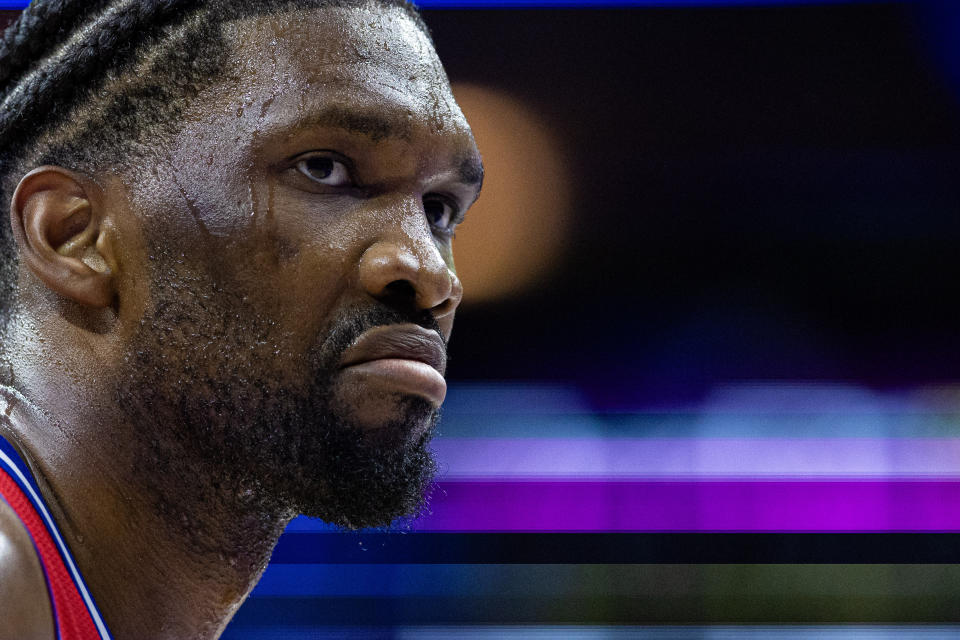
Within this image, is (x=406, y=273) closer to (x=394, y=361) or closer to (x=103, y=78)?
(x=394, y=361)

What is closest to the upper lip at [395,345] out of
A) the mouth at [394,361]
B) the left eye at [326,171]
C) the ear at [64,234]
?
the mouth at [394,361]

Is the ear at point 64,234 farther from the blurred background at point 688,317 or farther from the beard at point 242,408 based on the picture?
the blurred background at point 688,317

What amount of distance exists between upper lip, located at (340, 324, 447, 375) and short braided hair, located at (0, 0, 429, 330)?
45cm

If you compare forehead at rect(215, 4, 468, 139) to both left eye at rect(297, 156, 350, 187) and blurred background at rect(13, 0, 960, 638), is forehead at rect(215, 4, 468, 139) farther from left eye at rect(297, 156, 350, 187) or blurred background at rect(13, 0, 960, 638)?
blurred background at rect(13, 0, 960, 638)

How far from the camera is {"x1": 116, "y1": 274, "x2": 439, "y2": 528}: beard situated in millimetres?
1301

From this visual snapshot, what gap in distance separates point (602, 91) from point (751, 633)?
1840 millimetres

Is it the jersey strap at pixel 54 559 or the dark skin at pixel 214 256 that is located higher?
the dark skin at pixel 214 256

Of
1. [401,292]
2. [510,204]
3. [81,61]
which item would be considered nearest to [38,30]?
[81,61]

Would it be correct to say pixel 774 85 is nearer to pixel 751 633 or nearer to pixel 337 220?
pixel 751 633

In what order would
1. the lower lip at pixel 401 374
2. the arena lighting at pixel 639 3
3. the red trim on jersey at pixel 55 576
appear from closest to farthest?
the red trim on jersey at pixel 55 576 < the lower lip at pixel 401 374 < the arena lighting at pixel 639 3

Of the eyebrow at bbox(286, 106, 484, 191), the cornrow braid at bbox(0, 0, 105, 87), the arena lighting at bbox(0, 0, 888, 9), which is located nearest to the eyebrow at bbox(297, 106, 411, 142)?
the eyebrow at bbox(286, 106, 484, 191)

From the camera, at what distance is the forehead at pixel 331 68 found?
1.35m

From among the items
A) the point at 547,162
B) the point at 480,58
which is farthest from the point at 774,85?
the point at 480,58

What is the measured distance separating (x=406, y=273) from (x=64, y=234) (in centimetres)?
53
